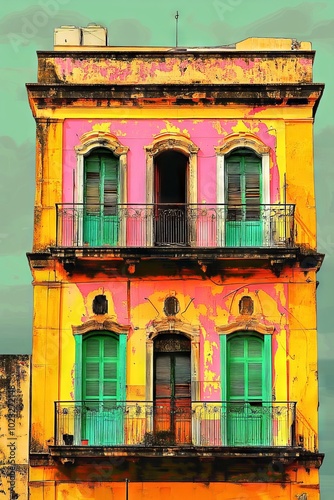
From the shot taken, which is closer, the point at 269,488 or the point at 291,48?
the point at 269,488

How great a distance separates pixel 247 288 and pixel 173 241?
183 centimetres

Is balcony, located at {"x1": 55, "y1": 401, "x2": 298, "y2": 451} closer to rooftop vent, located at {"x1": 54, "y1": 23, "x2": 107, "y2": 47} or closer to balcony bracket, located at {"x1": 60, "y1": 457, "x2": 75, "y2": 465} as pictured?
balcony bracket, located at {"x1": 60, "y1": 457, "x2": 75, "y2": 465}

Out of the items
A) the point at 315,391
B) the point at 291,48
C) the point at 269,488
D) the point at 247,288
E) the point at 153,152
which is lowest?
the point at 269,488

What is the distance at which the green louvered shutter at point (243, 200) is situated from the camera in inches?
1313

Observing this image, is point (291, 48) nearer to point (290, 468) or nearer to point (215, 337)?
point (215, 337)

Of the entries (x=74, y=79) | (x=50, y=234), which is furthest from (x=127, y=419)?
(x=74, y=79)

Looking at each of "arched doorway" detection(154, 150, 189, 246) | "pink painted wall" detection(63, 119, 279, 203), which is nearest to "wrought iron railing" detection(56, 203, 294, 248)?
"arched doorway" detection(154, 150, 189, 246)

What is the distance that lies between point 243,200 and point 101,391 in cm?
502

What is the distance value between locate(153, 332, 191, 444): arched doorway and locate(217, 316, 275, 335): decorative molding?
2.71 feet

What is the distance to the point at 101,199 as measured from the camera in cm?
3369

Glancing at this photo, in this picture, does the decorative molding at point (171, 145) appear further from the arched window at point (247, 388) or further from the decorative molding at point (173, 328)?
the arched window at point (247, 388)

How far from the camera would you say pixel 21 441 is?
1307 inches

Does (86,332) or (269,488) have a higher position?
(86,332)

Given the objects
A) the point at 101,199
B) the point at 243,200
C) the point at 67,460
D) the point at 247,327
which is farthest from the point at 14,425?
the point at 243,200
